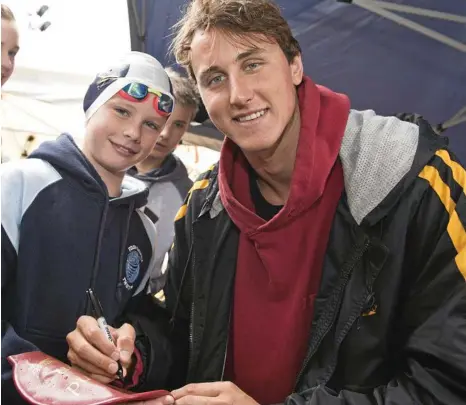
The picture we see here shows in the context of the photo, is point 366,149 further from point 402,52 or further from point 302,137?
point 402,52

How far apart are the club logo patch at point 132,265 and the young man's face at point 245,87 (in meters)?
0.47

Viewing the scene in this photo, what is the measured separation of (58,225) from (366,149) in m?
0.78

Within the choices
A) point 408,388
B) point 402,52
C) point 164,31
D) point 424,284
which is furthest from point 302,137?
point 164,31

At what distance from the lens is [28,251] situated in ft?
3.92

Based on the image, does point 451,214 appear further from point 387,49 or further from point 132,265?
point 387,49

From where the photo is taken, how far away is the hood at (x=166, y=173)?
235 cm

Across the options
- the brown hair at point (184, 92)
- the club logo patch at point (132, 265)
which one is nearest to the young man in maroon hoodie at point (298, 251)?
the club logo patch at point (132, 265)

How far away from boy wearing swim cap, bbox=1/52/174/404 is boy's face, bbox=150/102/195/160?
715 millimetres

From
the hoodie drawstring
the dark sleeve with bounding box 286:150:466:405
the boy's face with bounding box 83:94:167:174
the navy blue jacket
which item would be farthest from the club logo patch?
the dark sleeve with bounding box 286:150:466:405

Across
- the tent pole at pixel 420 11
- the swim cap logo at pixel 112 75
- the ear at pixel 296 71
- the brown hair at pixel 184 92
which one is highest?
the tent pole at pixel 420 11

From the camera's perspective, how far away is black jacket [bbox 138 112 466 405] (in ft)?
3.00

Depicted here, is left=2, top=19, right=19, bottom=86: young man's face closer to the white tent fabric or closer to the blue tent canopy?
the blue tent canopy

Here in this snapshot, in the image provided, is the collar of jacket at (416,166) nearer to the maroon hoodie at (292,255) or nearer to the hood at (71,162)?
the maroon hoodie at (292,255)

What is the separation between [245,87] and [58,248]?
616 mm
